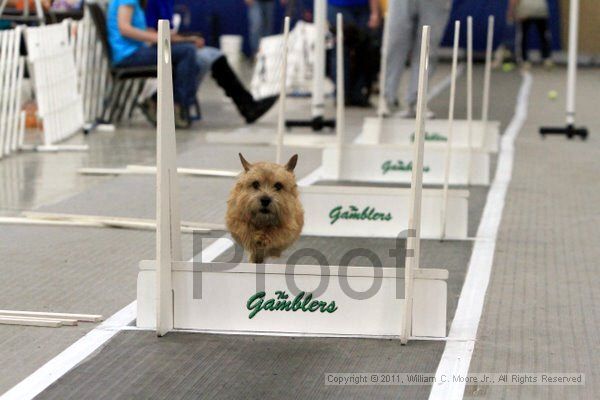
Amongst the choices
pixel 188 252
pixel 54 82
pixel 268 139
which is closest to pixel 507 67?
pixel 268 139

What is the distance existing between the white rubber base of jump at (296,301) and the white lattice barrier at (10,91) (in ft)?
18.2

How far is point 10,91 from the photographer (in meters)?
10.4

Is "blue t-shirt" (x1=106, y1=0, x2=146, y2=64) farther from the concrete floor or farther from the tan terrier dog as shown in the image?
the tan terrier dog

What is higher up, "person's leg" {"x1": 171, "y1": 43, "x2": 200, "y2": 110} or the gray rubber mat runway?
"person's leg" {"x1": 171, "y1": 43, "x2": 200, "y2": 110}

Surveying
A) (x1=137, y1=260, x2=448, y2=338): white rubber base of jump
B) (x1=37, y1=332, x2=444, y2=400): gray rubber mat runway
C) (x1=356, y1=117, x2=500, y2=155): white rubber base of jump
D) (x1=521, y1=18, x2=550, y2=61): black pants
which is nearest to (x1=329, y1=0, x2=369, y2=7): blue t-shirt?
(x1=356, y1=117, x2=500, y2=155): white rubber base of jump

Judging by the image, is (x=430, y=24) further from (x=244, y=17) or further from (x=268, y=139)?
(x=244, y=17)

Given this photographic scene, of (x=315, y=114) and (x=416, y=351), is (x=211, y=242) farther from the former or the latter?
(x=315, y=114)

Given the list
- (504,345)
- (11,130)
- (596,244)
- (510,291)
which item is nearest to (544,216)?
(596,244)

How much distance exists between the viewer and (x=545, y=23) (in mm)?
22172

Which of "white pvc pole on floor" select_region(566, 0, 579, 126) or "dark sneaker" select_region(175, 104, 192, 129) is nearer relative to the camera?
"white pvc pole on floor" select_region(566, 0, 579, 126)

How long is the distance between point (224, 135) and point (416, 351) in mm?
6863

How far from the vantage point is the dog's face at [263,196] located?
17.4 ft

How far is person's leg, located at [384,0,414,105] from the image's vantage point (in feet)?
40.5

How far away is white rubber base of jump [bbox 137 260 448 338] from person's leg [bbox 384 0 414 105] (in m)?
7.71
